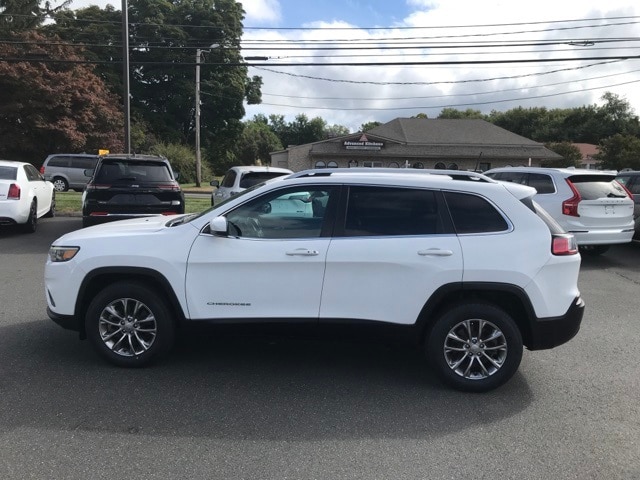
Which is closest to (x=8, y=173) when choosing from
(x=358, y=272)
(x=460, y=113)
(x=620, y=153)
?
(x=358, y=272)

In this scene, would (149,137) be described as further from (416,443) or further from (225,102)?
(416,443)

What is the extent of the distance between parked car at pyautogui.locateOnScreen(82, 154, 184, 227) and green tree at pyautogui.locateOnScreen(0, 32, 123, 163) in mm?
25921

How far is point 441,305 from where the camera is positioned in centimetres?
438

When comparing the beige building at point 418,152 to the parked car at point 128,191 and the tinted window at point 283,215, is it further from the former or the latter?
the tinted window at point 283,215

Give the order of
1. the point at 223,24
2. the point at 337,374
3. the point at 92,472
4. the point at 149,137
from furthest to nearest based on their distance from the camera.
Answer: the point at 223,24, the point at 149,137, the point at 337,374, the point at 92,472

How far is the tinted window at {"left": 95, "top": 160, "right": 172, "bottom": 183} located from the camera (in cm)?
1004

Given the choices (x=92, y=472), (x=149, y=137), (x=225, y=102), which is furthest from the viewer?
(x=225, y=102)

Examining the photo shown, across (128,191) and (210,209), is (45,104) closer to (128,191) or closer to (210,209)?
(128,191)

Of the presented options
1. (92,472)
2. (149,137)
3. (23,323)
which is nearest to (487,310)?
(92,472)

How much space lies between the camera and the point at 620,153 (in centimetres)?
4647

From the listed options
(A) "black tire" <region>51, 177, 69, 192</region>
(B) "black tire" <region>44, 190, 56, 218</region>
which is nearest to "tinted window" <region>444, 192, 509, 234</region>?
(B) "black tire" <region>44, 190, 56, 218</region>

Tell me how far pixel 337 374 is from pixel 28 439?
2380 mm

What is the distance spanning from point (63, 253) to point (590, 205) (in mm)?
9150

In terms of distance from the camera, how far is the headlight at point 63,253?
4508 mm
